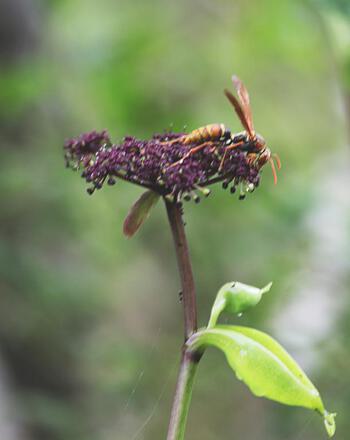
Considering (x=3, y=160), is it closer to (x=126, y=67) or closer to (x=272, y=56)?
(x=126, y=67)

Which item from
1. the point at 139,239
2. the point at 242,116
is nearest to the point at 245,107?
the point at 242,116

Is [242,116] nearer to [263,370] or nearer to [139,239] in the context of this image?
[263,370]

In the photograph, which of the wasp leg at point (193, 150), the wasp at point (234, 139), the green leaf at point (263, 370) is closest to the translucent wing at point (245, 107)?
the wasp at point (234, 139)

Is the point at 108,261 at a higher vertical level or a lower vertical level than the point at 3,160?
lower

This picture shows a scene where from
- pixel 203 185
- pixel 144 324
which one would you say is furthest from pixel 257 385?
pixel 144 324

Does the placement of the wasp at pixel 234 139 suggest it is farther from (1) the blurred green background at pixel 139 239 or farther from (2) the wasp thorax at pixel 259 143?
(1) the blurred green background at pixel 139 239

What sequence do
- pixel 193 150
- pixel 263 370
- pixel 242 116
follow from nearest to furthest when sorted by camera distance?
1. pixel 263 370
2. pixel 193 150
3. pixel 242 116

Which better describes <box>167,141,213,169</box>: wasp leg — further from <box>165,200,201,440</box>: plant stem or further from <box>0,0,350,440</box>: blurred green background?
<box>0,0,350,440</box>: blurred green background
